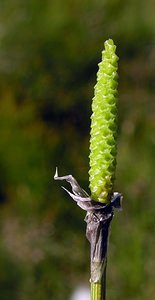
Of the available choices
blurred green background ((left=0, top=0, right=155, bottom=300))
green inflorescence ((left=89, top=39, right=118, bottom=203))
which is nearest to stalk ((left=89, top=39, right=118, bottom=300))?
green inflorescence ((left=89, top=39, right=118, bottom=203))

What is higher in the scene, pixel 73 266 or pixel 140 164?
pixel 140 164

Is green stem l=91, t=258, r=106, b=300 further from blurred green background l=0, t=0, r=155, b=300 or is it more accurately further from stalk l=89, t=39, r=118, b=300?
blurred green background l=0, t=0, r=155, b=300

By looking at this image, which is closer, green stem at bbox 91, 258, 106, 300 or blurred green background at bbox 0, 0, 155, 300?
green stem at bbox 91, 258, 106, 300

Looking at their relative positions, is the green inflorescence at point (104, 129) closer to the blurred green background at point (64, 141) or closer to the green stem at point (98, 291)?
the green stem at point (98, 291)

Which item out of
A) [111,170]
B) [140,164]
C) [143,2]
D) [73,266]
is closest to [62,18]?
[143,2]

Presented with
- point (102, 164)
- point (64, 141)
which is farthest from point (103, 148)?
point (64, 141)

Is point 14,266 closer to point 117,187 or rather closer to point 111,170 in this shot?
point 117,187
